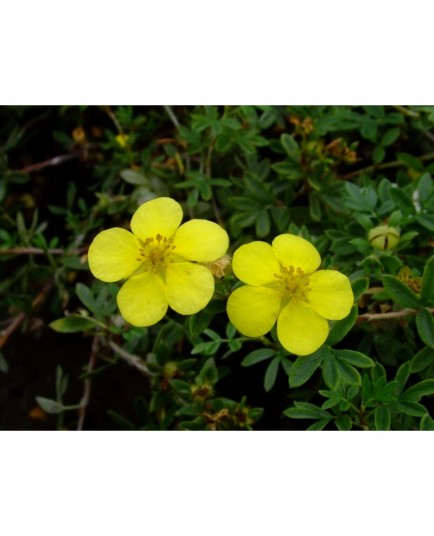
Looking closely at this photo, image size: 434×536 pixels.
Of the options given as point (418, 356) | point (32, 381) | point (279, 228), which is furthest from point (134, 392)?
point (418, 356)

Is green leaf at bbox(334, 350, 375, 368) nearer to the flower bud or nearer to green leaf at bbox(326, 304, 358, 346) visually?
green leaf at bbox(326, 304, 358, 346)

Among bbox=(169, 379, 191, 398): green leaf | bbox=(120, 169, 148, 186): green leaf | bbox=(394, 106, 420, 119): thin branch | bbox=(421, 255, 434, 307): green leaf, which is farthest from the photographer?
bbox=(120, 169, 148, 186): green leaf

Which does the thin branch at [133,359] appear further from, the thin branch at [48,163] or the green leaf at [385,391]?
the thin branch at [48,163]

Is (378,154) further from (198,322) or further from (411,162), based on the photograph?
(198,322)

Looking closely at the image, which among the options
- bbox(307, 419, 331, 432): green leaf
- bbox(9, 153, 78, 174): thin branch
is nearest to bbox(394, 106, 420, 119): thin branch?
bbox(307, 419, 331, 432): green leaf

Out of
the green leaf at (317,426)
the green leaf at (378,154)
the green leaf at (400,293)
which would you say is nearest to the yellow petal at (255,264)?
the green leaf at (400,293)

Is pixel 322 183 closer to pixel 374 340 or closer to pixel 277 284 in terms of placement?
pixel 374 340
